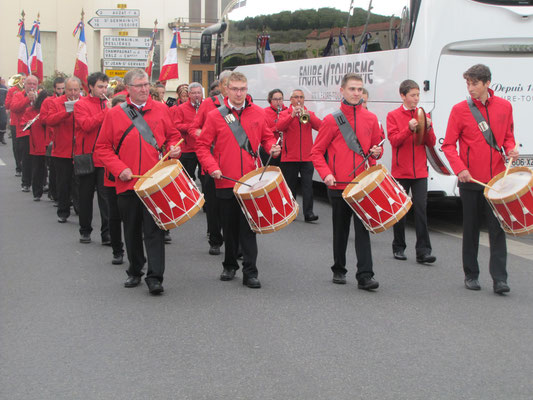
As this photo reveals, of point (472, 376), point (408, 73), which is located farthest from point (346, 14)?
point (472, 376)

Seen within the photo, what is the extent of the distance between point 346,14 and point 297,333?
7.76 meters

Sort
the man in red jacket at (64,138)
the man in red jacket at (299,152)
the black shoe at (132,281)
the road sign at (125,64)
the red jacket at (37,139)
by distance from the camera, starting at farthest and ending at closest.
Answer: the road sign at (125,64) → the red jacket at (37,139) → the man in red jacket at (299,152) → the man in red jacket at (64,138) → the black shoe at (132,281)

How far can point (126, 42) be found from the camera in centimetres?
2073

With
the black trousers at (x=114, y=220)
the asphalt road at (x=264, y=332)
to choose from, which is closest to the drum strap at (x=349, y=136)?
the asphalt road at (x=264, y=332)

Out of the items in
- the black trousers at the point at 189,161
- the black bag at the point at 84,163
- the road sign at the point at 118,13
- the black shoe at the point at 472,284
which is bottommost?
the black shoe at the point at 472,284

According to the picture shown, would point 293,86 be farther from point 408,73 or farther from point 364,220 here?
point 364,220

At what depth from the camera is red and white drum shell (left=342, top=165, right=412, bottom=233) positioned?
7.36 metres

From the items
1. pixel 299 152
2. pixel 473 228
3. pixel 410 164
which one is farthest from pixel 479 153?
pixel 299 152

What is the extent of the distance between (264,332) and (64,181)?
6.25 meters

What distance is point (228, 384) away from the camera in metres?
5.25

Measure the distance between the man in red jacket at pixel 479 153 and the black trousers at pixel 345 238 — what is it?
91cm

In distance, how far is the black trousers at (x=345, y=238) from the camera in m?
7.82

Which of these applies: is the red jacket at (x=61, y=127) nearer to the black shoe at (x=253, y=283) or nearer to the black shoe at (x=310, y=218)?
the black shoe at (x=310, y=218)

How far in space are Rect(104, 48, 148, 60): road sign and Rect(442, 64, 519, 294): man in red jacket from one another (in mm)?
13925
